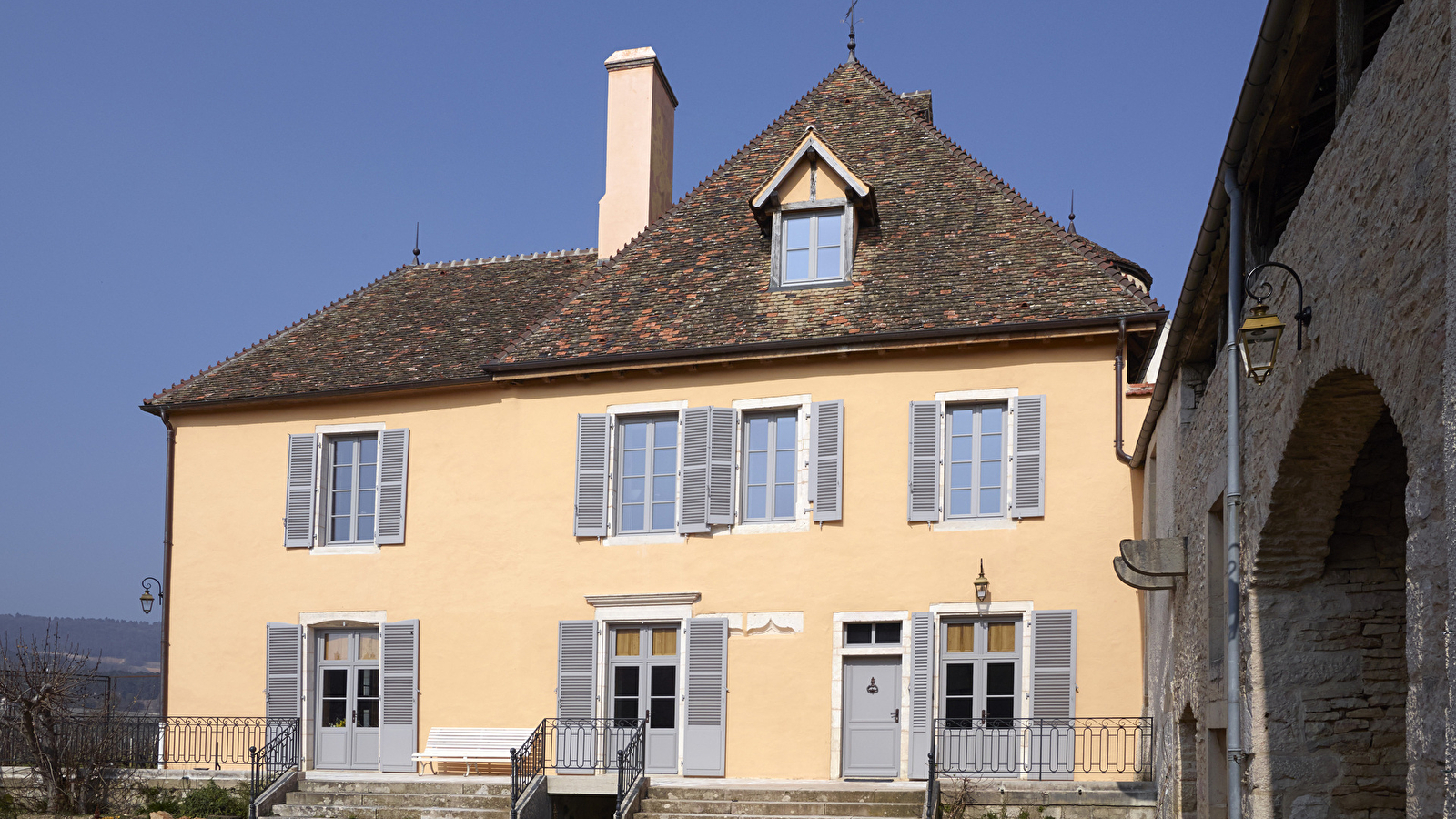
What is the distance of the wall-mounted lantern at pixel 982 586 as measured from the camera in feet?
50.4

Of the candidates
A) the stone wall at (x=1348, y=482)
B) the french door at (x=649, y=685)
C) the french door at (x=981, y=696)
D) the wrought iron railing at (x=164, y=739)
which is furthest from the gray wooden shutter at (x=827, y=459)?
the wrought iron railing at (x=164, y=739)

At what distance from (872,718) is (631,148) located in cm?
837

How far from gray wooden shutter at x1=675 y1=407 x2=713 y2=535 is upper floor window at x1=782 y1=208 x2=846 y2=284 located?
1.99 m

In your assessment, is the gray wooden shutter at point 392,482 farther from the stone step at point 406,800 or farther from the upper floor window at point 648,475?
the stone step at point 406,800

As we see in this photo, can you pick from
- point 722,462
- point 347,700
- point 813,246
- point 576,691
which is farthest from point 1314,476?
point 347,700

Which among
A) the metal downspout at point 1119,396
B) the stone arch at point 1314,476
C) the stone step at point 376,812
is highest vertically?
the metal downspout at point 1119,396

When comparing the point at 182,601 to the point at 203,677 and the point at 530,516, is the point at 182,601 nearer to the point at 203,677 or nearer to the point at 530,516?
the point at 203,677

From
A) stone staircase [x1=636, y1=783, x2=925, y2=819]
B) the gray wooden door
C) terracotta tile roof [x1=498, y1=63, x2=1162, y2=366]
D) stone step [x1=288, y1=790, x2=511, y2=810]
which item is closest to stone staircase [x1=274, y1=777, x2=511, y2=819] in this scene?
stone step [x1=288, y1=790, x2=511, y2=810]

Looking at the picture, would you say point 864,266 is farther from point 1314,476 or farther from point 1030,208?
point 1314,476

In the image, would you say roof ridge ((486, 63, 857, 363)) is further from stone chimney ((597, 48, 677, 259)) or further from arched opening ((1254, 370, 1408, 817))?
arched opening ((1254, 370, 1408, 817))

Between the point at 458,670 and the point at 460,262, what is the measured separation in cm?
680

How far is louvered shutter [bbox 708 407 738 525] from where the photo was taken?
54.0ft

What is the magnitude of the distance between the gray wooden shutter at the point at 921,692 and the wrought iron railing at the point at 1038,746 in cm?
18

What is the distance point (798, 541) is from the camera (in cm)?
1619
